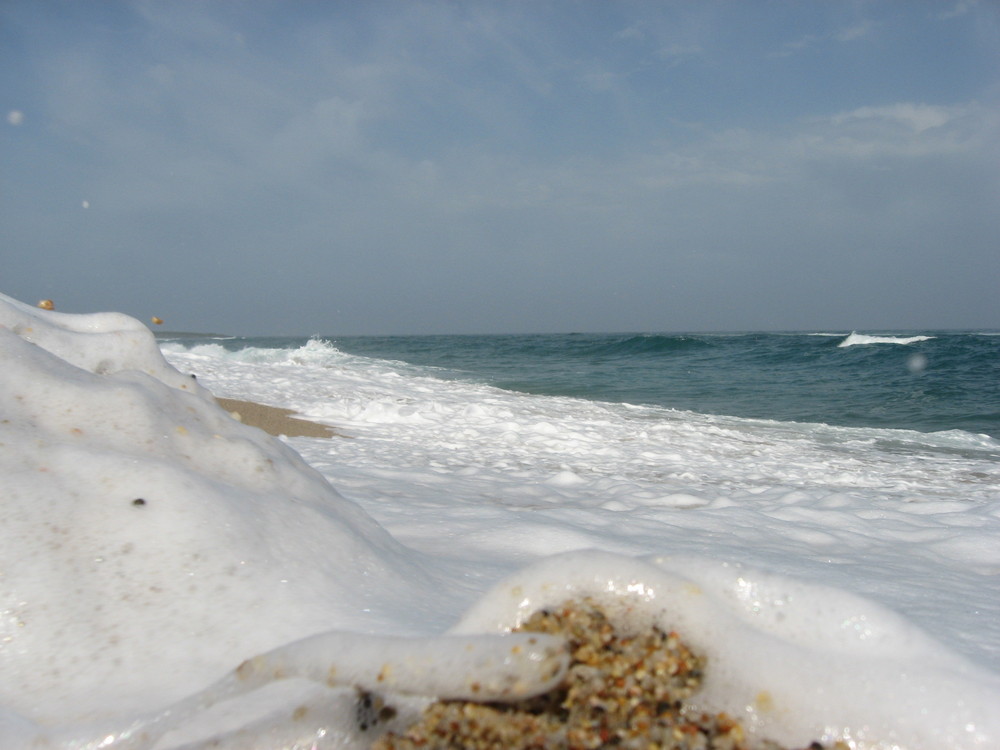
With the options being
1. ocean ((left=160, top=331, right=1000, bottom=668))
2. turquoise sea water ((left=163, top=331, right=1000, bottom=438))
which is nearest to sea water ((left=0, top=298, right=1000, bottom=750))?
ocean ((left=160, top=331, right=1000, bottom=668))

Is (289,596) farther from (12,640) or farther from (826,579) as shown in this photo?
(826,579)

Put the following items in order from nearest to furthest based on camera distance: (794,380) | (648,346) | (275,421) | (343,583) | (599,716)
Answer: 1. (599,716)
2. (343,583)
3. (275,421)
4. (794,380)
5. (648,346)

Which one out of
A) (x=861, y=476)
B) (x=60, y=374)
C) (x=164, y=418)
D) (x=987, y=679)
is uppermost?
(x=60, y=374)

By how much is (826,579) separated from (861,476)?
2923 mm

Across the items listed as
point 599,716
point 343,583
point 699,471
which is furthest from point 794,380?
point 599,716

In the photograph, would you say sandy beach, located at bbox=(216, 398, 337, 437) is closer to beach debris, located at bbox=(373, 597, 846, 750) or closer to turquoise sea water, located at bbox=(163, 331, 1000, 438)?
beach debris, located at bbox=(373, 597, 846, 750)

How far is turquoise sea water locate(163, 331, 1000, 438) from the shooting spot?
329 inches

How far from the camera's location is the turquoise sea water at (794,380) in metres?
8.35

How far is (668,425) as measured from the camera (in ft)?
21.5

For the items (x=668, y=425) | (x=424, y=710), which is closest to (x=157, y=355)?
(x=424, y=710)

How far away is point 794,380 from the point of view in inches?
488

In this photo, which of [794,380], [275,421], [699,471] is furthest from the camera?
[794,380]

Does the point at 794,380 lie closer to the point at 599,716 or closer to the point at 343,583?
the point at 343,583

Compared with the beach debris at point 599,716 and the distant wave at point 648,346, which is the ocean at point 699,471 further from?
the distant wave at point 648,346
